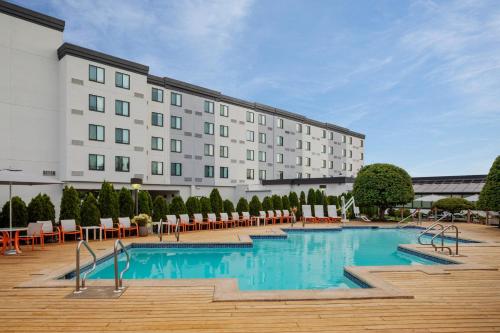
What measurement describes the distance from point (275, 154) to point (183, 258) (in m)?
29.1

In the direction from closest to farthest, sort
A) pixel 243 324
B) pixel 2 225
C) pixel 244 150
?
pixel 243 324
pixel 2 225
pixel 244 150

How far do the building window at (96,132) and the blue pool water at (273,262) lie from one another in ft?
44.9

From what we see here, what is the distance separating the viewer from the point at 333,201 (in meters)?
30.8

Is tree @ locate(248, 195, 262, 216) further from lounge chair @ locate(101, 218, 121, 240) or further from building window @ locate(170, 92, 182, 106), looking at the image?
building window @ locate(170, 92, 182, 106)

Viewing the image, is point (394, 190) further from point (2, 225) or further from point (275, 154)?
point (2, 225)

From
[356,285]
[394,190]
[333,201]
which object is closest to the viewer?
[356,285]

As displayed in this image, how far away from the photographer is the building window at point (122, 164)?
2653cm

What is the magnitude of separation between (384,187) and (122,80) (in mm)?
22009

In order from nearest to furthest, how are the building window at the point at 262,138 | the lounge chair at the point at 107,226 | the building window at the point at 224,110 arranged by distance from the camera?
the lounge chair at the point at 107,226 < the building window at the point at 224,110 < the building window at the point at 262,138

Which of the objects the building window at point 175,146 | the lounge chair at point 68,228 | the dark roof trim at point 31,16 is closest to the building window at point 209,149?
the building window at point 175,146

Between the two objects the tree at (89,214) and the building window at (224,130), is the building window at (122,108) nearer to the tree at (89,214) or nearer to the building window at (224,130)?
the building window at (224,130)

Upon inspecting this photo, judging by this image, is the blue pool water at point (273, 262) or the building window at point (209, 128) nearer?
the blue pool water at point (273, 262)

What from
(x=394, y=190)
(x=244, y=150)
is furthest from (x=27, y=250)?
(x=244, y=150)

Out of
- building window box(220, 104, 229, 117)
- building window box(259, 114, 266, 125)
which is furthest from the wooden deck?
building window box(259, 114, 266, 125)
